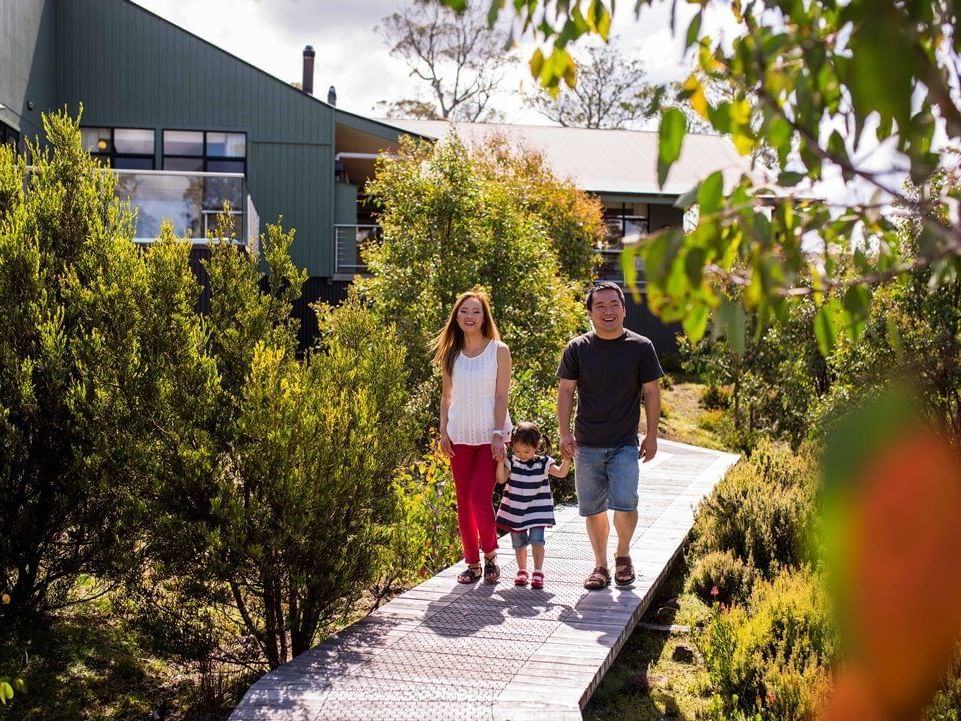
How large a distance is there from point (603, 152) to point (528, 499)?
27.1m

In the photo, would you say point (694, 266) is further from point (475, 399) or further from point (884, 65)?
point (475, 399)

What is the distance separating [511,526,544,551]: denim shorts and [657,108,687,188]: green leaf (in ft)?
16.7

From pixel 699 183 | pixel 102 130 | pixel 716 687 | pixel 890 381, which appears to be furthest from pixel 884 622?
pixel 102 130

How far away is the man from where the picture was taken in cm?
643

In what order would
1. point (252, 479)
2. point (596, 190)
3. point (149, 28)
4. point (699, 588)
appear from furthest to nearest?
point (596, 190) → point (149, 28) → point (699, 588) → point (252, 479)

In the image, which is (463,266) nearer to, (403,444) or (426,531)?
(426,531)

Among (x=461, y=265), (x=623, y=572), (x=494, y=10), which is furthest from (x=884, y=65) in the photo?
(x=461, y=265)

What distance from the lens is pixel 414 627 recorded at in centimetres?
584

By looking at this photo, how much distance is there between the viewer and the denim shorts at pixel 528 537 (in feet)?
22.0

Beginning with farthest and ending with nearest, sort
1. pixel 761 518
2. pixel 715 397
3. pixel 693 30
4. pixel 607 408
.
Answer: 1. pixel 715 397
2. pixel 761 518
3. pixel 607 408
4. pixel 693 30

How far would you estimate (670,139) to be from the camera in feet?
5.87

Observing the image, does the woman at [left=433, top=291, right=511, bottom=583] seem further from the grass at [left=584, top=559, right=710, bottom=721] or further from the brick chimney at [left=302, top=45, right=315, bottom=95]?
the brick chimney at [left=302, top=45, right=315, bottom=95]

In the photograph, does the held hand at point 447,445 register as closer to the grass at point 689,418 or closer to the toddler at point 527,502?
the toddler at point 527,502

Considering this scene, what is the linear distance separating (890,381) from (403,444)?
23.9 feet
